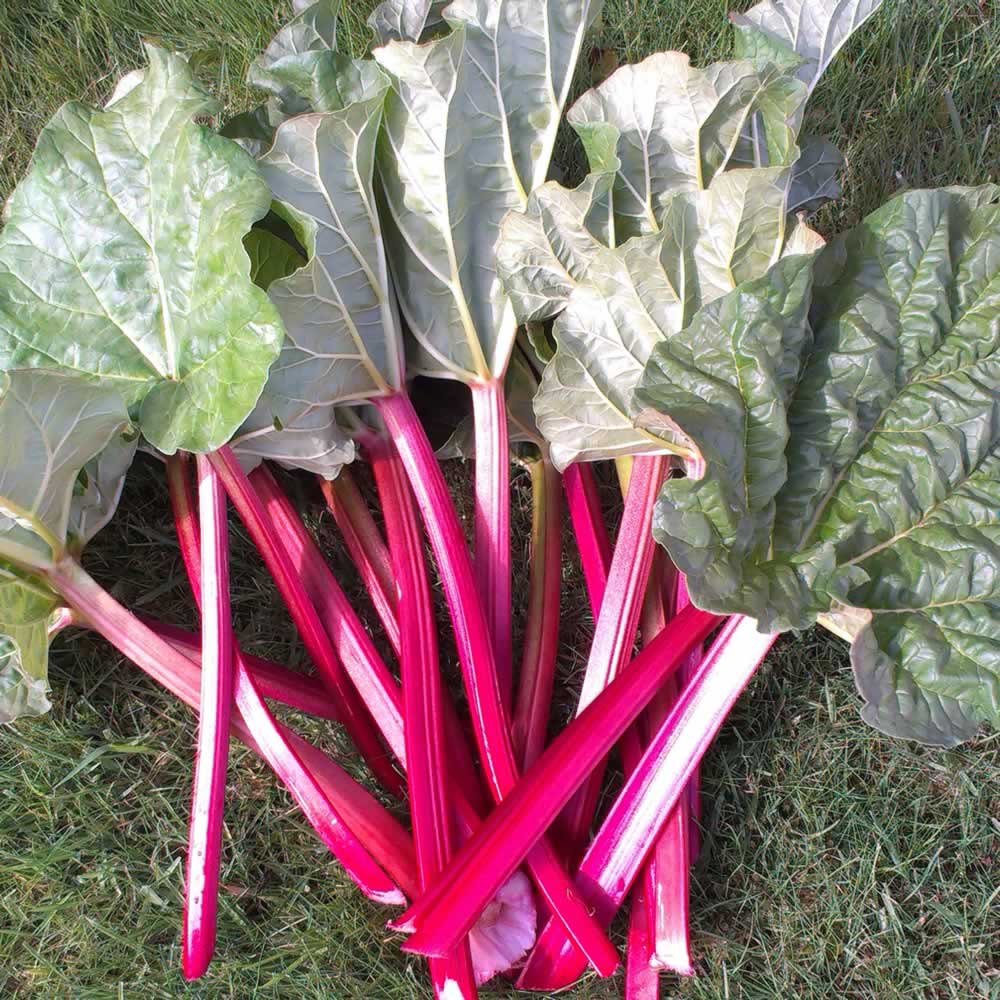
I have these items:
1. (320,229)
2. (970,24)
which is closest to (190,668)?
(320,229)

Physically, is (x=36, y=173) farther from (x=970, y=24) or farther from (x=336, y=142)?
(x=970, y=24)

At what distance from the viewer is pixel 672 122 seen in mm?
1853

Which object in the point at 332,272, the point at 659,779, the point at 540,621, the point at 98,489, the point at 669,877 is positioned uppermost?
the point at 332,272

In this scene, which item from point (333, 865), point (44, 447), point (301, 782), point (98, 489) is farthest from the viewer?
point (333, 865)

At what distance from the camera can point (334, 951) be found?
2.05m

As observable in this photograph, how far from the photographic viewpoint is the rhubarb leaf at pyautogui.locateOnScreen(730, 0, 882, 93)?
187 centimetres

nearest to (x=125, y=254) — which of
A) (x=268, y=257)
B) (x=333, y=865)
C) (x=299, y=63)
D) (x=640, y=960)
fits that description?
(x=268, y=257)

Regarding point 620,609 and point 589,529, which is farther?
point 589,529

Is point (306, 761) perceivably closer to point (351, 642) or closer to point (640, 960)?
point (351, 642)

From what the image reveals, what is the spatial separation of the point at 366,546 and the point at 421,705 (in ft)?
1.39

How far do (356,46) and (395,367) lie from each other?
44.6 inches

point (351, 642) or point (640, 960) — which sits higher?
point (351, 642)

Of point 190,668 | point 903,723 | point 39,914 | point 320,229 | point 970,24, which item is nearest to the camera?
point 903,723

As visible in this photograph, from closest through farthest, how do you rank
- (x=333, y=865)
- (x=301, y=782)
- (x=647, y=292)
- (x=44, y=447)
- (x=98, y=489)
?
(x=44, y=447), (x=647, y=292), (x=301, y=782), (x=98, y=489), (x=333, y=865)
